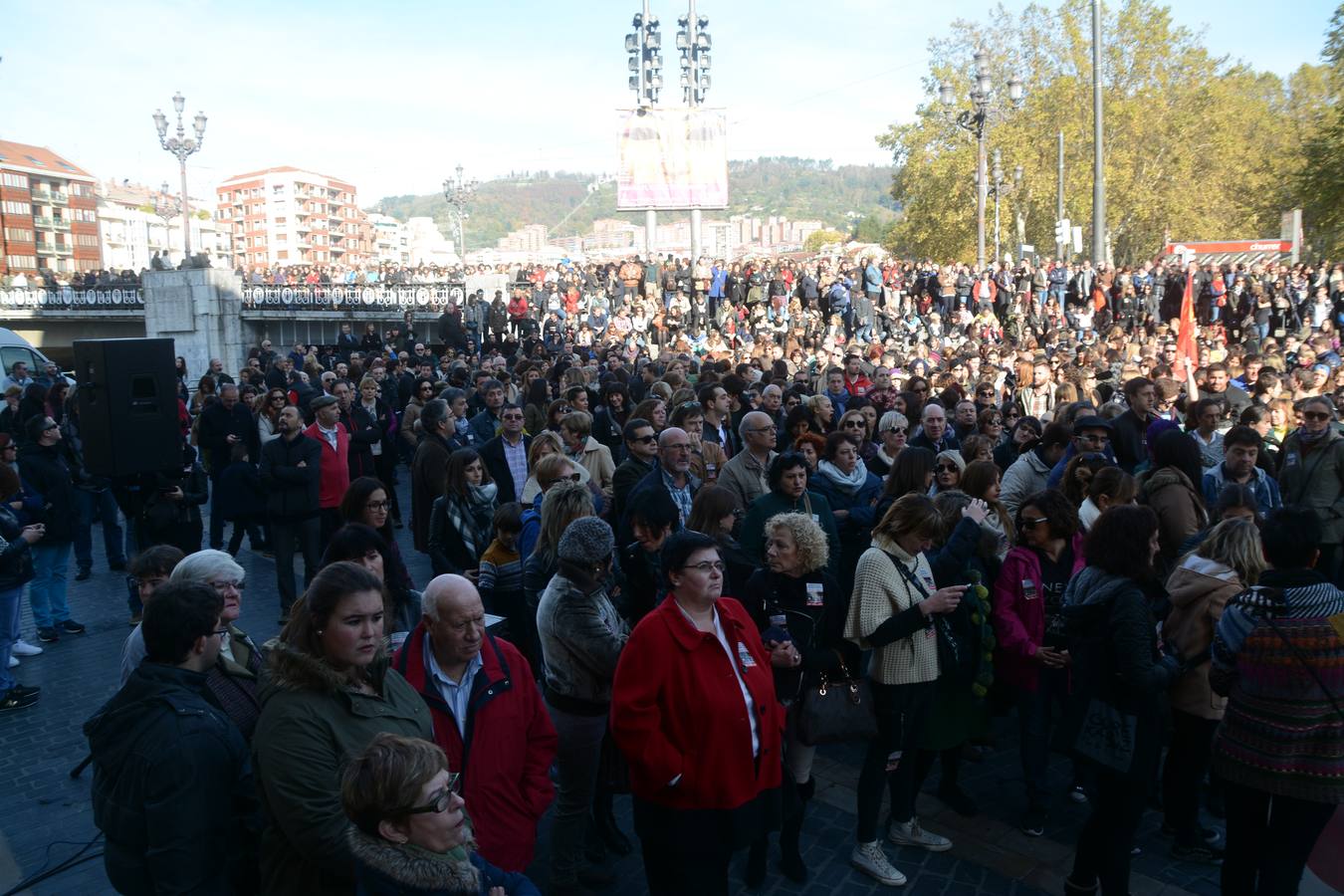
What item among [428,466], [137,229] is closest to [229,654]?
[428,466]

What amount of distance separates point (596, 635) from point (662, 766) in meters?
0.86

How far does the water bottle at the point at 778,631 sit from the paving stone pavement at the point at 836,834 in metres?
1.18

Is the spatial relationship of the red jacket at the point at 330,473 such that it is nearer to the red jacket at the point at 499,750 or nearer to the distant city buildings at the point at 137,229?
the red jacket at the point at 499,750

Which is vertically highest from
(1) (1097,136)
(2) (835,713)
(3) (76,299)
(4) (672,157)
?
(4) (672,157)

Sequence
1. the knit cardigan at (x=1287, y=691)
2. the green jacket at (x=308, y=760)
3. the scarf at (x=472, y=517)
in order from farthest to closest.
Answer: the scarf at (x=472, y=517)
the knit cardigan at (x=1287, y=691)
the green jacket at (x=308, y=760)

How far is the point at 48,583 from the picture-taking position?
323 inches

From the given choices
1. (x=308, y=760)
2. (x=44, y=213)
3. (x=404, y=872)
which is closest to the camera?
(x=404, y=872)

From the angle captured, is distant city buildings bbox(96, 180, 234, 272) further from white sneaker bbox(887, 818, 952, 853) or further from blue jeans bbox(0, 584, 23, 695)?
white sneaker bbox(887, 818, 952, 853)

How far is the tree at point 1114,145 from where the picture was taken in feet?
137

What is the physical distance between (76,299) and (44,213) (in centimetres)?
6675

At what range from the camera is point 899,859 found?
4.61 m

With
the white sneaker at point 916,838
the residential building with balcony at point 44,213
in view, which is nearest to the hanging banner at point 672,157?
the white sneaker at point 916,838

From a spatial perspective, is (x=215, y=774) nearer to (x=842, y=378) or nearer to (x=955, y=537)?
(x=955, y=537)

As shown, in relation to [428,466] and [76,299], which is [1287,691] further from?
[76,299]
